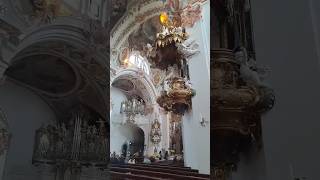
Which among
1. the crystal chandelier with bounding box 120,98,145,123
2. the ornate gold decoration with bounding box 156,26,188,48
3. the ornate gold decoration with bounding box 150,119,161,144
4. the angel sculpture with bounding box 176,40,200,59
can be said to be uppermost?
the ornate gold decoration with bounding box 156,26,188,48

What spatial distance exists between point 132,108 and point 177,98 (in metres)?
0.16

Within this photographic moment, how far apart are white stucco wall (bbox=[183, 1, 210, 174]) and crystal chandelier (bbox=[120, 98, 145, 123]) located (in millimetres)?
155

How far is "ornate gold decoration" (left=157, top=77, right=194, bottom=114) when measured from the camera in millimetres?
981

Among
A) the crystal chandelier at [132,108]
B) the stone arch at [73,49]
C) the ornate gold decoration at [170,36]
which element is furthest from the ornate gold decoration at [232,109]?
the stone arch at [73,49]

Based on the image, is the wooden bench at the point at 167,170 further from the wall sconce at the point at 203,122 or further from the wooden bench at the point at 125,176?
the wall sconce at the point at 203,122

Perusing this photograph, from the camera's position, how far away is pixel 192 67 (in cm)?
105

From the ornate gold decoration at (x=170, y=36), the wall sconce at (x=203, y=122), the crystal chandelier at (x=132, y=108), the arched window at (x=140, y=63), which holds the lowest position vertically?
the wall sconce at (x=203, y=122)

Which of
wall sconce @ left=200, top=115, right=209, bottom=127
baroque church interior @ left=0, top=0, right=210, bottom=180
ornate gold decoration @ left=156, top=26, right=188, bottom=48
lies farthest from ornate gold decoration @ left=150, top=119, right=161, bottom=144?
ornate gold decoration @ left=156, top=26, right=188, bottom=48

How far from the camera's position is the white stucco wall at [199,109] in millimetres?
950

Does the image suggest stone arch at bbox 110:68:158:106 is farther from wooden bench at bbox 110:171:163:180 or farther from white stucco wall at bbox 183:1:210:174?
wooden bench at bbox 110:171:163:180

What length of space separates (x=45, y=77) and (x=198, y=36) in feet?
1.61

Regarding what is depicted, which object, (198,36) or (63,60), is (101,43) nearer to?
(63,60)

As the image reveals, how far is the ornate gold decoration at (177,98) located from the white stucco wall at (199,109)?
1.0 inches

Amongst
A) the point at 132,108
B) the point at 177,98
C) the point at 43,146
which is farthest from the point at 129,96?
the point at 43,146
